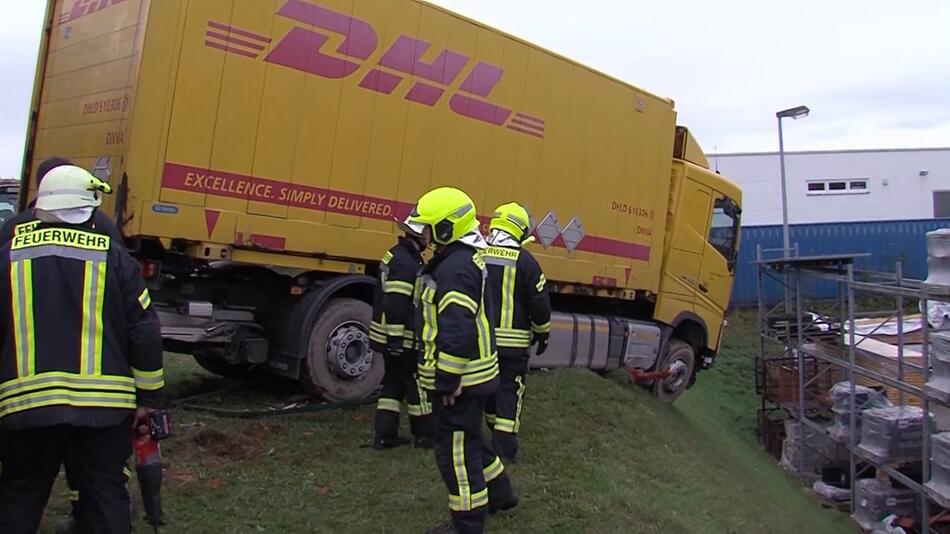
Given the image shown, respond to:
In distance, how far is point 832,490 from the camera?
11.0m

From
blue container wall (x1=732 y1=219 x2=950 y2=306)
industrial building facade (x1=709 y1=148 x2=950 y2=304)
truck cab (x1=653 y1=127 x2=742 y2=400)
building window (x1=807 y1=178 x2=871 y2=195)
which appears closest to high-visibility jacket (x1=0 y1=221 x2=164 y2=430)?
truck cab (x1=653 y1=127 x2=742 y2=400)

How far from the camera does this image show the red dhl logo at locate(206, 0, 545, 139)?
226 inches

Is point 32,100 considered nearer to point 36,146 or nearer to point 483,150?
point 36,146

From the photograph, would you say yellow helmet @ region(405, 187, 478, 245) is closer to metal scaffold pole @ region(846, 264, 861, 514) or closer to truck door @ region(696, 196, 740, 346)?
truck door @ region(696, 196, 740, 346)

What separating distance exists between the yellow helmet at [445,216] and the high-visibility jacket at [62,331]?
1.52 meters

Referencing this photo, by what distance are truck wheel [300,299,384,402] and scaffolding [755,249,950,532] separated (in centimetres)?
622

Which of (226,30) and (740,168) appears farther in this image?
(740,168)

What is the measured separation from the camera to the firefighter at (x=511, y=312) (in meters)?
5.22

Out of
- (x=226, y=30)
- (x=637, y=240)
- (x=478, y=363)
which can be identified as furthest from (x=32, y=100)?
(x=637, y=240)

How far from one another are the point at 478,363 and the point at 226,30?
322cm

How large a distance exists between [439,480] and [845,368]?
8478 millimetres

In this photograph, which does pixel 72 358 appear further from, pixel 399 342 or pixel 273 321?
pixel 273 321

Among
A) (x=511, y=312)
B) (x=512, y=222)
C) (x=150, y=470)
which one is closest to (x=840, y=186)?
(x=512, y=222)

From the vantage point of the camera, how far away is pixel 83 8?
20.4 feet
